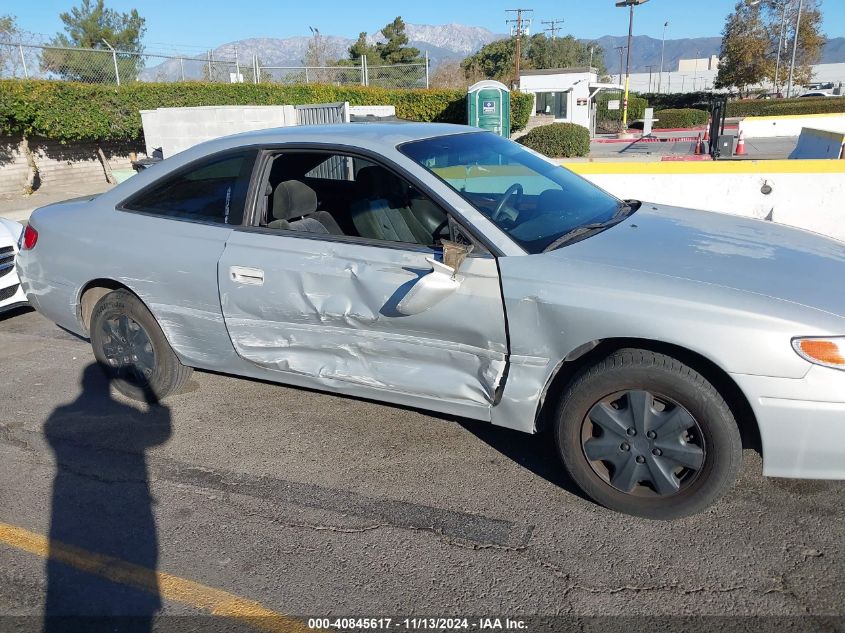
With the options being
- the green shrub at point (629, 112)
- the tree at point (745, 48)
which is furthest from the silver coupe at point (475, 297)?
the tree at point (745, 48)

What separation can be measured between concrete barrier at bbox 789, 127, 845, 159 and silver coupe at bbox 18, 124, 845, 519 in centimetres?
1086

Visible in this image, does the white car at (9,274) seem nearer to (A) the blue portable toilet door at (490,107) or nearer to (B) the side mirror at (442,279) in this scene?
(B) the side mirror at (442,279)

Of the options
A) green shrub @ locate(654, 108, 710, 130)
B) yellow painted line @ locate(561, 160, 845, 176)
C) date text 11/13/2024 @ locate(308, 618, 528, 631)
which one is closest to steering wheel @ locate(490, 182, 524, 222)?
date text 11/13/2024 @ locate(308, 618, 528, 631)

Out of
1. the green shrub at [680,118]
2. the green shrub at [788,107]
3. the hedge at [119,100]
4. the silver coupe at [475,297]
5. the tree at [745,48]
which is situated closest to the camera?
the silver coupe at [475,297]

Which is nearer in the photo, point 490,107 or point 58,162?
point 58,162

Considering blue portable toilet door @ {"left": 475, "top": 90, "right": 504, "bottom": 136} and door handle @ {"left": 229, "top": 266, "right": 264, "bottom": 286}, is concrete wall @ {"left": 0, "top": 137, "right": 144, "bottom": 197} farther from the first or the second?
door handle @ {"left": 229, "top": 266, "right": 264, "bottom": 286}

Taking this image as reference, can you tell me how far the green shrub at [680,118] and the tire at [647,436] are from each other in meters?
39.5

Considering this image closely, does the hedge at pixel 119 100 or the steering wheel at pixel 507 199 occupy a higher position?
the hedge at pixel 119 100

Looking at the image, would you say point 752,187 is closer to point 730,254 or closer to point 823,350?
point 730,254

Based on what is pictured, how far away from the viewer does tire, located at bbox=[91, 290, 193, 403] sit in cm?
420

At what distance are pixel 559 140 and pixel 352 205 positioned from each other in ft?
54.7

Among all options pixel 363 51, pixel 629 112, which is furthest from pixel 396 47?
pixel 629 112

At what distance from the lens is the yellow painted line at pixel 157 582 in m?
2.53

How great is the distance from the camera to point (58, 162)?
660 inches
